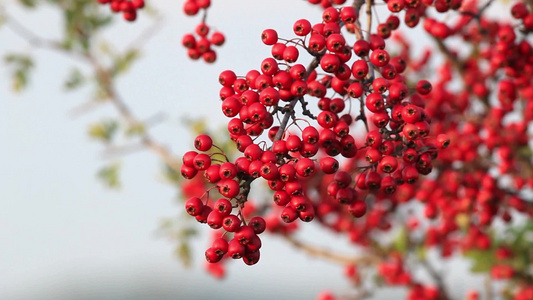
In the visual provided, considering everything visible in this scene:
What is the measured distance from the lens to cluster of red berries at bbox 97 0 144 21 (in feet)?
12.2

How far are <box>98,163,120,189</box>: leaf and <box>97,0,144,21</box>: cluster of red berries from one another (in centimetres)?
389

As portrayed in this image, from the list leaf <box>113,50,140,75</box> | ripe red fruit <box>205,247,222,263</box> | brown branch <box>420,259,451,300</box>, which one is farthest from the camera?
leaf <box>113,50,140,75</box>

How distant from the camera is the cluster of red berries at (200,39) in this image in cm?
337

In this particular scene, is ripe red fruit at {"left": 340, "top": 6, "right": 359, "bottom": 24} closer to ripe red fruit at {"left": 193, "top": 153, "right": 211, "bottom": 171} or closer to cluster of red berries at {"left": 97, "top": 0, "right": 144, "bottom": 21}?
ripe red fruit at {"left": 193, "top": 153, "right": 211, "bottom": 171}

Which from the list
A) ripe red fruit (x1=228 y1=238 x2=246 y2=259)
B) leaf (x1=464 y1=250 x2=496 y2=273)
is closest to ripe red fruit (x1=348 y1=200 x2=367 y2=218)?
ripe red fruit (x1=228 y1=238 x2=246 y2=259)

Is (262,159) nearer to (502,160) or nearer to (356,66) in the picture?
(356,66)

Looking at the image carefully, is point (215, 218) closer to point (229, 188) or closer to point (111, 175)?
point (229, 188)

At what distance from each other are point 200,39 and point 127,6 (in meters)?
0.63

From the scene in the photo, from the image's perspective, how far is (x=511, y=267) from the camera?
6.26 m

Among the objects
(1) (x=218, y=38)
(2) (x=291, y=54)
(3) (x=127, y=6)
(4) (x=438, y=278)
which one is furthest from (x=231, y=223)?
(4) (x=438, y=278)

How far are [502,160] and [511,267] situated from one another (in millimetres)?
1204

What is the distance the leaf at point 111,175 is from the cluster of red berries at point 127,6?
3.89 m

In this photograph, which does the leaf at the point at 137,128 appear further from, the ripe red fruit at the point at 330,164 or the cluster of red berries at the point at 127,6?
the ripe red fruit at the point at 330,164

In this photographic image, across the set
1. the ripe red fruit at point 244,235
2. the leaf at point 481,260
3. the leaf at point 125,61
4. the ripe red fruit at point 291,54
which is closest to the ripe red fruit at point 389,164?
the ripe red fruit at point 291,54
